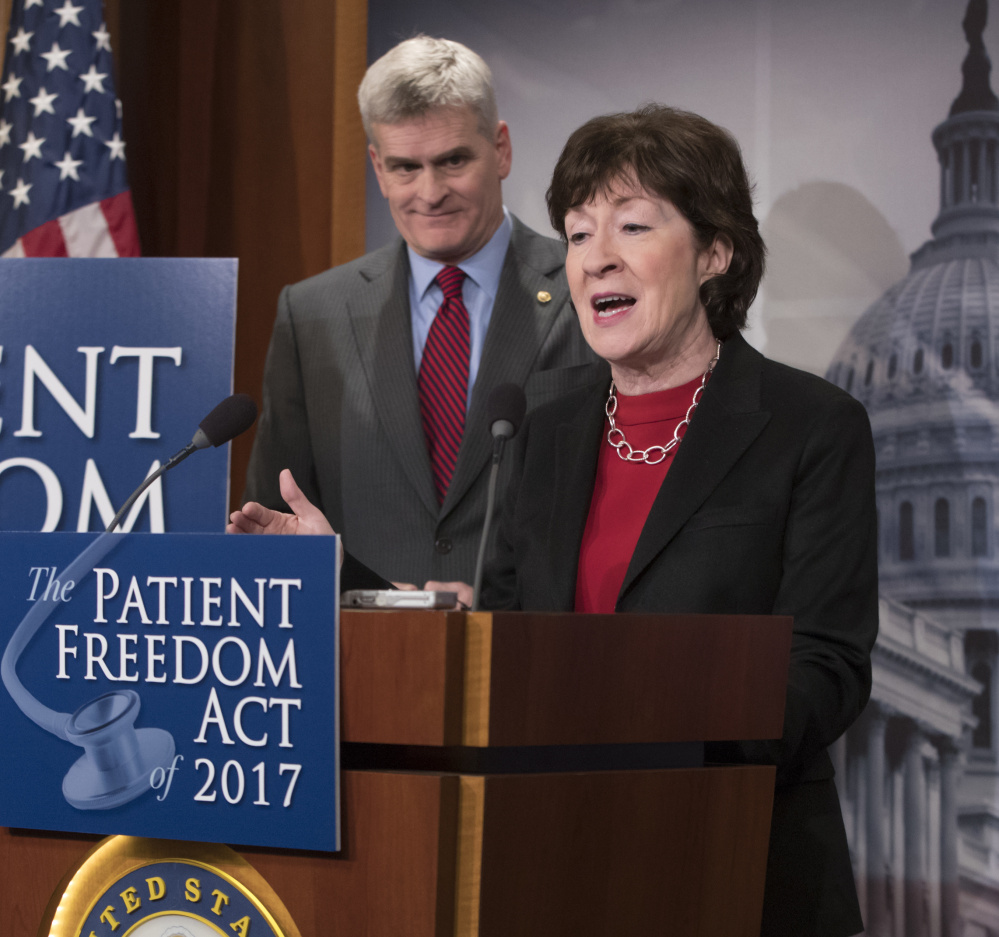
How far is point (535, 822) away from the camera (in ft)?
3.28

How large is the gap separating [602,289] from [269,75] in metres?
2.23

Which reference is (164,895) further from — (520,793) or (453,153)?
(453,153)

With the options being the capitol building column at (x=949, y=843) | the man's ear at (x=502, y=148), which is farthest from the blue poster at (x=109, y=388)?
the capitol building column at (x=949, y=843)

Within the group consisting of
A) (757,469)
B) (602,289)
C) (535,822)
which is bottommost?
(535,822)

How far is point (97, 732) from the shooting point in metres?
1.07

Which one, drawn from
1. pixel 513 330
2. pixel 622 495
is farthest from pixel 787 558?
pixel 513 330

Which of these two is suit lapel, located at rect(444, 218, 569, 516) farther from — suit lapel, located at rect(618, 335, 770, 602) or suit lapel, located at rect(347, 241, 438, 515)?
suit lapel, located at rect(618, 335, 770, 602)

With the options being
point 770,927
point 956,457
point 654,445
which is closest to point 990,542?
point 956,457

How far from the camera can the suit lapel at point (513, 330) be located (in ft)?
7.90

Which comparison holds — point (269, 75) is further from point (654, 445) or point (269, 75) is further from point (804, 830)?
point (804, 830)

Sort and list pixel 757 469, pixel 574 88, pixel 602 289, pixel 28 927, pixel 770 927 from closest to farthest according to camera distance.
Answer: pixel 28 927, pixel 770 927, pixel 757 469, pixel 602 289, pixel 574 88

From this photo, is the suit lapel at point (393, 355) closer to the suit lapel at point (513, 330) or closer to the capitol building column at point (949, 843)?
the suit lapel at point (513, 330)

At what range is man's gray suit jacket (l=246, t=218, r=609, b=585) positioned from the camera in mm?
2410

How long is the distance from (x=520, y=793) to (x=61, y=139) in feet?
9.17
